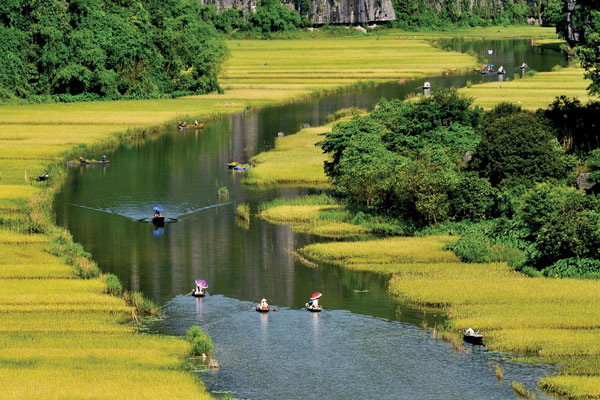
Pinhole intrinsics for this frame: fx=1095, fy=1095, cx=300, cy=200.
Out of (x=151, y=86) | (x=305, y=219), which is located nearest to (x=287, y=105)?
(x=151, y=86)

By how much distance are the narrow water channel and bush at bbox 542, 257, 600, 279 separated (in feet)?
23.5

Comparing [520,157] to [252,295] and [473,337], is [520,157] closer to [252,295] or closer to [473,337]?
[252,295]

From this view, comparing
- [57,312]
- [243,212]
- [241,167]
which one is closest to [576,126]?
[241,167]

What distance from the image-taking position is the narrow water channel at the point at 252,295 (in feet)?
112

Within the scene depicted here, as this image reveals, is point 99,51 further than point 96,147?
Yes

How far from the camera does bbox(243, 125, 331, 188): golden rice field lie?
71062 millimetres

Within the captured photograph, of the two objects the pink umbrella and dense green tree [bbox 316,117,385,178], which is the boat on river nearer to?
the pink umbrella

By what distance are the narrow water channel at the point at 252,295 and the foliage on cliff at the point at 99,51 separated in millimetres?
36702

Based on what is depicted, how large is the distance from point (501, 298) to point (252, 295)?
9886mm

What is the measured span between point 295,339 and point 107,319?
7.25 meters

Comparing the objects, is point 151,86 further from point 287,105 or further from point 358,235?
point 358,235

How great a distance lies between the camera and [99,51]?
113 metres

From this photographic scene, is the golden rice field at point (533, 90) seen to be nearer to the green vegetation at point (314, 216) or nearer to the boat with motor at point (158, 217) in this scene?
the green vegetation at point (314, 216)

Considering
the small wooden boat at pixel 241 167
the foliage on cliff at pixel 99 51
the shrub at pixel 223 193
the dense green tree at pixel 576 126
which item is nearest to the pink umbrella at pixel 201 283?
the shrub at pixel 223 193
